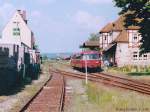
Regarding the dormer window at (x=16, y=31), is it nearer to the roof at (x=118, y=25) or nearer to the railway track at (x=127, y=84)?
the roof at (x=118, y=25)

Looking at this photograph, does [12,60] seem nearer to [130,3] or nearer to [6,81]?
[6,81]

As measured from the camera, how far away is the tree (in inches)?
1807

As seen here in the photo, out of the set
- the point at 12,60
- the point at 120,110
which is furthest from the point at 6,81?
the point at 120,110

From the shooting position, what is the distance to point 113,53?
3152 inches

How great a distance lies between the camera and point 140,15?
47062mm

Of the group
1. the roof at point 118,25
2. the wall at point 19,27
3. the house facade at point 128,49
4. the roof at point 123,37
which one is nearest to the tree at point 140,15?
the house facade at point 128,49

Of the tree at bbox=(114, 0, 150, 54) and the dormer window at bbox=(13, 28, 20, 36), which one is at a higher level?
the dormer window at bbox=(13, 28, 20, 36)

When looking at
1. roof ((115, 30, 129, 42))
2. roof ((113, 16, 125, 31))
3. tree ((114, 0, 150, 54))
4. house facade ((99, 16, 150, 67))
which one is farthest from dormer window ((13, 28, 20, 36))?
tree ((114, 0, 150, 54))

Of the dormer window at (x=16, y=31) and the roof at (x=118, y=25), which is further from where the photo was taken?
the dormer window at (x=16, y=31)

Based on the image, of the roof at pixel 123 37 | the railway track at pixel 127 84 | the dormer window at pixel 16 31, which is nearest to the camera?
the railway track at pixel 127 84

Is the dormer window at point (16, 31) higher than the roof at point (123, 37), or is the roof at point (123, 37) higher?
the dormer window at point (16, 31)

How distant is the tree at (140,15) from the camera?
45.9 m

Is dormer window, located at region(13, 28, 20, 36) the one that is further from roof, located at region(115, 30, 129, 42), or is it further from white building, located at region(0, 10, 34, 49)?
roof, located at region(115, 30, 129, 42)

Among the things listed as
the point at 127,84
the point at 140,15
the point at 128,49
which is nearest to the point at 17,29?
the point at 128,49
